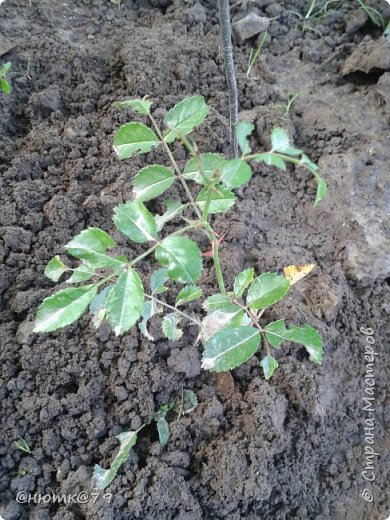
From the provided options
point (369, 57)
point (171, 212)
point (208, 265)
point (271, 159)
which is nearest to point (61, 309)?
point (171, 212)

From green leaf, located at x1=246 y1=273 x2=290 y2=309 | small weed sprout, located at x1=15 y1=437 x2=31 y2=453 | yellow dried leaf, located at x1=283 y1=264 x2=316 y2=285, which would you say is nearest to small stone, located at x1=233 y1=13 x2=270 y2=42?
yellow dried leaf, located at x1=283 y1=264 x2=316 y2=285

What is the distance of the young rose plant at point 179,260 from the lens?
884mm

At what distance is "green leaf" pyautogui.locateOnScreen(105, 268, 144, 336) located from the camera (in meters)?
0.87

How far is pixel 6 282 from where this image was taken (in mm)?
1471

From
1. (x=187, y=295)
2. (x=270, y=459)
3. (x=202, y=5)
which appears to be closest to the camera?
(x=187, y=295)

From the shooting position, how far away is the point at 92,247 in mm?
944

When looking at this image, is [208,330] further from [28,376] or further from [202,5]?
[202,5]

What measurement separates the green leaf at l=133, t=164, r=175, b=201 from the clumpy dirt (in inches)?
18.0

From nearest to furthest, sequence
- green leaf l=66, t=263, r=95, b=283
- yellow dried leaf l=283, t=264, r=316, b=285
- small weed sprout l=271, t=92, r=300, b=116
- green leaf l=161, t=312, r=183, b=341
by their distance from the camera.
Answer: green leaf l=66, t=263, r=95, b=283
green leaf l=161, t=312, r=183, b=341
yellow dried leaf l=283, t=264, r=316, b=285
small weed sprout l=271, t=92, r=300, b=116

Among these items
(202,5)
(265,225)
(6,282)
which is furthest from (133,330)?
(202,5)

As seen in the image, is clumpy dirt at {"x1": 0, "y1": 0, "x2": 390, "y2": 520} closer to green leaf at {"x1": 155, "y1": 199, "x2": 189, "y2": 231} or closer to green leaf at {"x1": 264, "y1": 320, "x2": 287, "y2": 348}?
green leaf at {"x1": 264, "y1": 320, "x2": 287, "y2": 348}

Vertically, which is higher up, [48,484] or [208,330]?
[208,330]

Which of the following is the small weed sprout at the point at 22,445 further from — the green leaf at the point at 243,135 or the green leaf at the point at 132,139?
the green leaf at the point at 243,135

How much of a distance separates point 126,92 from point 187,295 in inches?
36.5
